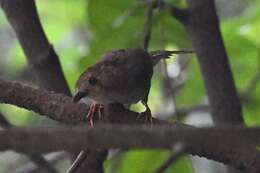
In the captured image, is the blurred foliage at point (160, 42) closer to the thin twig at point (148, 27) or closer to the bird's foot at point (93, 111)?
the thin twig at point (148, 27)

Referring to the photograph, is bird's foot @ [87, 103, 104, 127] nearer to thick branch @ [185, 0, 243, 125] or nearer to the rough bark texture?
the rough bark texture

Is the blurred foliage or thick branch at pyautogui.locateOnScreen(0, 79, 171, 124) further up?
the blurred foliage

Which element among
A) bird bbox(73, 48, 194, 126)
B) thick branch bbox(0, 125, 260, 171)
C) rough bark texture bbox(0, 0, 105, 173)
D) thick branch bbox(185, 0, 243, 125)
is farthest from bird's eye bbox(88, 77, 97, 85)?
thick branch bbox(0, 125, 260, 171)

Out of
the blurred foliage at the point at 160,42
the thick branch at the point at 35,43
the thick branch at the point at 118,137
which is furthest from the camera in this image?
the blurred foliage at the point at 160,42

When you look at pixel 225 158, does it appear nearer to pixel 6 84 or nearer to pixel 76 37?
pixel 6 84

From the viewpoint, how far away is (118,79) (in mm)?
1182

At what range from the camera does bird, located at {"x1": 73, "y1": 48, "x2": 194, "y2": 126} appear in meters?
1.12

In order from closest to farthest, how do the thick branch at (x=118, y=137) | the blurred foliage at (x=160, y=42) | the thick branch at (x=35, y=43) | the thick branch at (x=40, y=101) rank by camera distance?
the thick branch at (x=118, y=137) → the thick branch at (x=40, y=101) → the thick branch at (x=35, y=43) → the blurred foliage at (x=160, y=42)

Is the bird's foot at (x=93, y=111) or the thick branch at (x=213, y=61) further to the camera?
the thick branch at (x=213, y=61)

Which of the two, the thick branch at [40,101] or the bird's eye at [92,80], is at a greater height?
the bird's eye at [92,80]

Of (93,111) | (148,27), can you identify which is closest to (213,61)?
(148,27)

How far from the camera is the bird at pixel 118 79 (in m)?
1.12

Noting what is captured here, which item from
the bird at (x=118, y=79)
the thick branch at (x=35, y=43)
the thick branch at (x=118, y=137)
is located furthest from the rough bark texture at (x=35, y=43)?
the thick branch at (x=118, y=137)

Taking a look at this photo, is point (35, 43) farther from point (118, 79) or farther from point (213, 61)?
point (213, 61)
